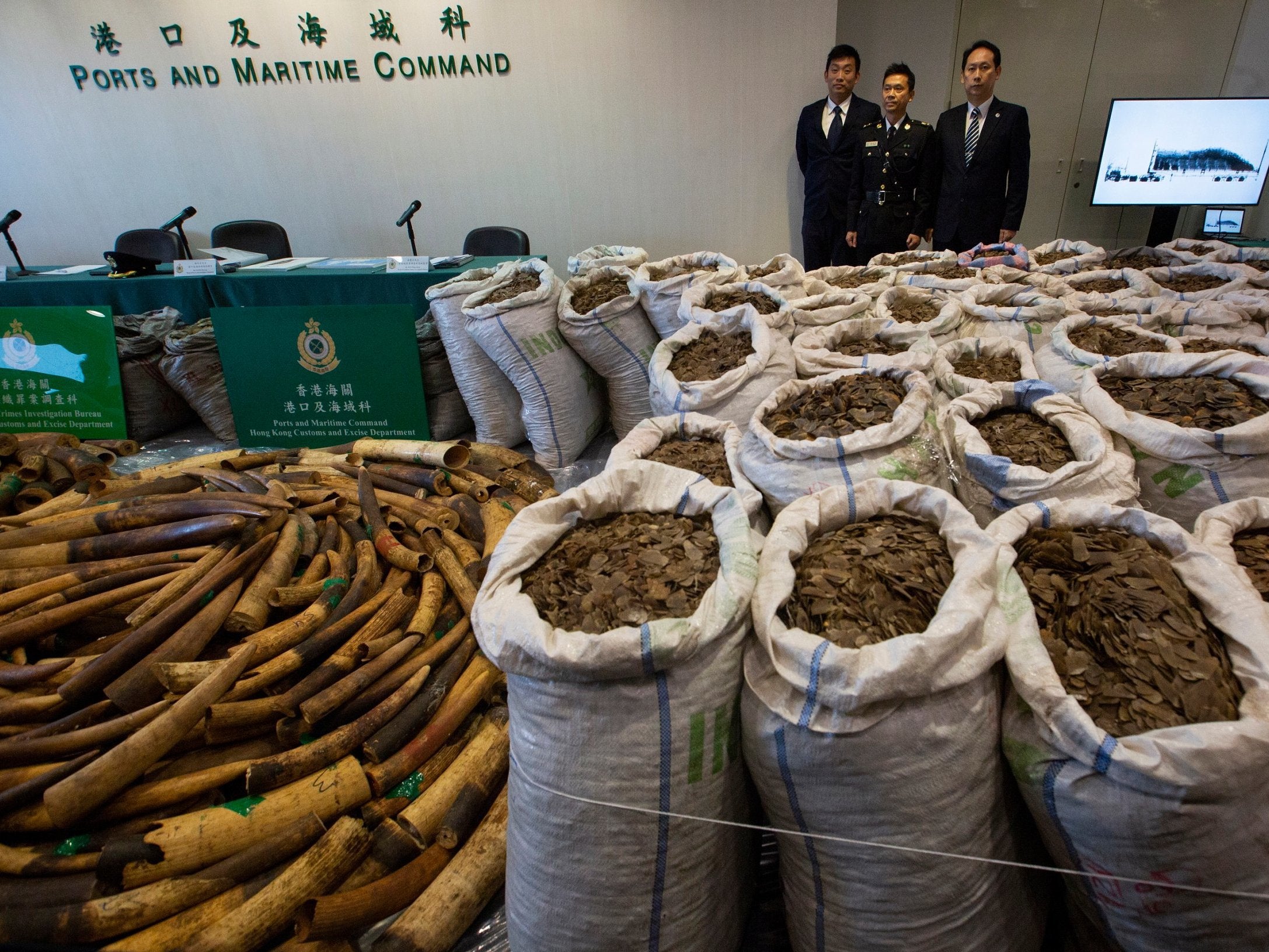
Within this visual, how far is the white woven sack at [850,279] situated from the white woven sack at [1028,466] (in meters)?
0.84

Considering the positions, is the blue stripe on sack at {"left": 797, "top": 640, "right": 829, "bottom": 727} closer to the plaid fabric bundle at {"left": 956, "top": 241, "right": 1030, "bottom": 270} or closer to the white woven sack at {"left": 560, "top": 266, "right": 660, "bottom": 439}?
the white woven sack at {"left": 560, "top": 266, "right": 660, "bottom": 439}

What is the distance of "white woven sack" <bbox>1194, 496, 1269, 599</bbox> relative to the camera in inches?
32.1

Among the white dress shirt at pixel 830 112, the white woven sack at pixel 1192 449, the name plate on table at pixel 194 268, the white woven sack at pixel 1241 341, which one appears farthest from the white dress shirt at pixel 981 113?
the name plate on table at pixel 194 268

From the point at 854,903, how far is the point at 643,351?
5.73 feet

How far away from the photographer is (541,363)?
6.95ft

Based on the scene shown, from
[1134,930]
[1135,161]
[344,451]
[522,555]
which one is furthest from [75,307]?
[1135,161]

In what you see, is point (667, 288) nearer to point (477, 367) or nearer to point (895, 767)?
point (477, 367)

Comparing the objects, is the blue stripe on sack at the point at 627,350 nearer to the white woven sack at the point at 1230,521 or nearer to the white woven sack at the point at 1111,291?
the white woven sack at the point at 1111,291

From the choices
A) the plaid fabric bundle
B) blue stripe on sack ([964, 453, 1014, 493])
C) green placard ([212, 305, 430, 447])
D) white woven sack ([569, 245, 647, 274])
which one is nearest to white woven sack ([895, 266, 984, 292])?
the plaid fabric bundle

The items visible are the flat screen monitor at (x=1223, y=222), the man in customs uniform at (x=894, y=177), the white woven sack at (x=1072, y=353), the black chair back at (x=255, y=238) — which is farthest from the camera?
the flat screen monitor at (x=1223, y=222)

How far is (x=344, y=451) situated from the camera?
221 centimetres

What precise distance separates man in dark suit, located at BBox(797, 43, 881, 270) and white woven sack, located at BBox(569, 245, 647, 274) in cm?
183

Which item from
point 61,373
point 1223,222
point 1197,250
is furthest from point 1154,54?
point 61,373

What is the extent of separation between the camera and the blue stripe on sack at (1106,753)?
1.92ft
